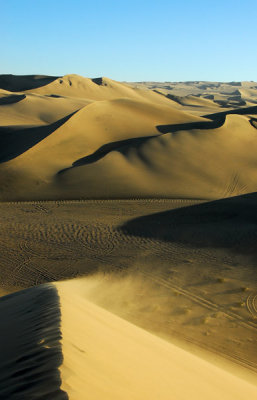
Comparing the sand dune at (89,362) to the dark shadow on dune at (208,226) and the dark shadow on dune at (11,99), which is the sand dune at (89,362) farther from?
the dark shadow on dune at (11,99)

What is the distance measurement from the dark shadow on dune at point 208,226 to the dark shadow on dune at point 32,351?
706 centimetres

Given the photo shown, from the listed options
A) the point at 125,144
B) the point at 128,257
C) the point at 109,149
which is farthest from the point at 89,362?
the point at 125,144

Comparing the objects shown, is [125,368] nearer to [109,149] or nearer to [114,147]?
[109,149]

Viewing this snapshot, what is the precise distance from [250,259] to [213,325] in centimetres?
380

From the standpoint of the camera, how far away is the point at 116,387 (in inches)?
138

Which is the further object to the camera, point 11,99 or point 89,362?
point 11,99

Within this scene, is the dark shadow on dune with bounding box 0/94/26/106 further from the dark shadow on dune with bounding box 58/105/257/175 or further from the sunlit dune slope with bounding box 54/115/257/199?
the sunlit dune slope with bounding box 54/115/257/199

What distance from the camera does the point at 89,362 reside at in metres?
3.84

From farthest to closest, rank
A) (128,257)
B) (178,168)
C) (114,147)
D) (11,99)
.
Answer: (11,99) < (114,147) < (178,168) < (128,257)

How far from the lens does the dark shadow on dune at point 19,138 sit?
22625 mm

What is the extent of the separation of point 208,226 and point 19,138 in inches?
590

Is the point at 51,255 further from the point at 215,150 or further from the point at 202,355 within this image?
the point at 215,150

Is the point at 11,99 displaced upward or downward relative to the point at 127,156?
upward

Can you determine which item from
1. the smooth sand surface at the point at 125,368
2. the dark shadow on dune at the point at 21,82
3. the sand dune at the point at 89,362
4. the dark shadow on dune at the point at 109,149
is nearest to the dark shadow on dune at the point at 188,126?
the dark shadow on dune at the point at 109,149
